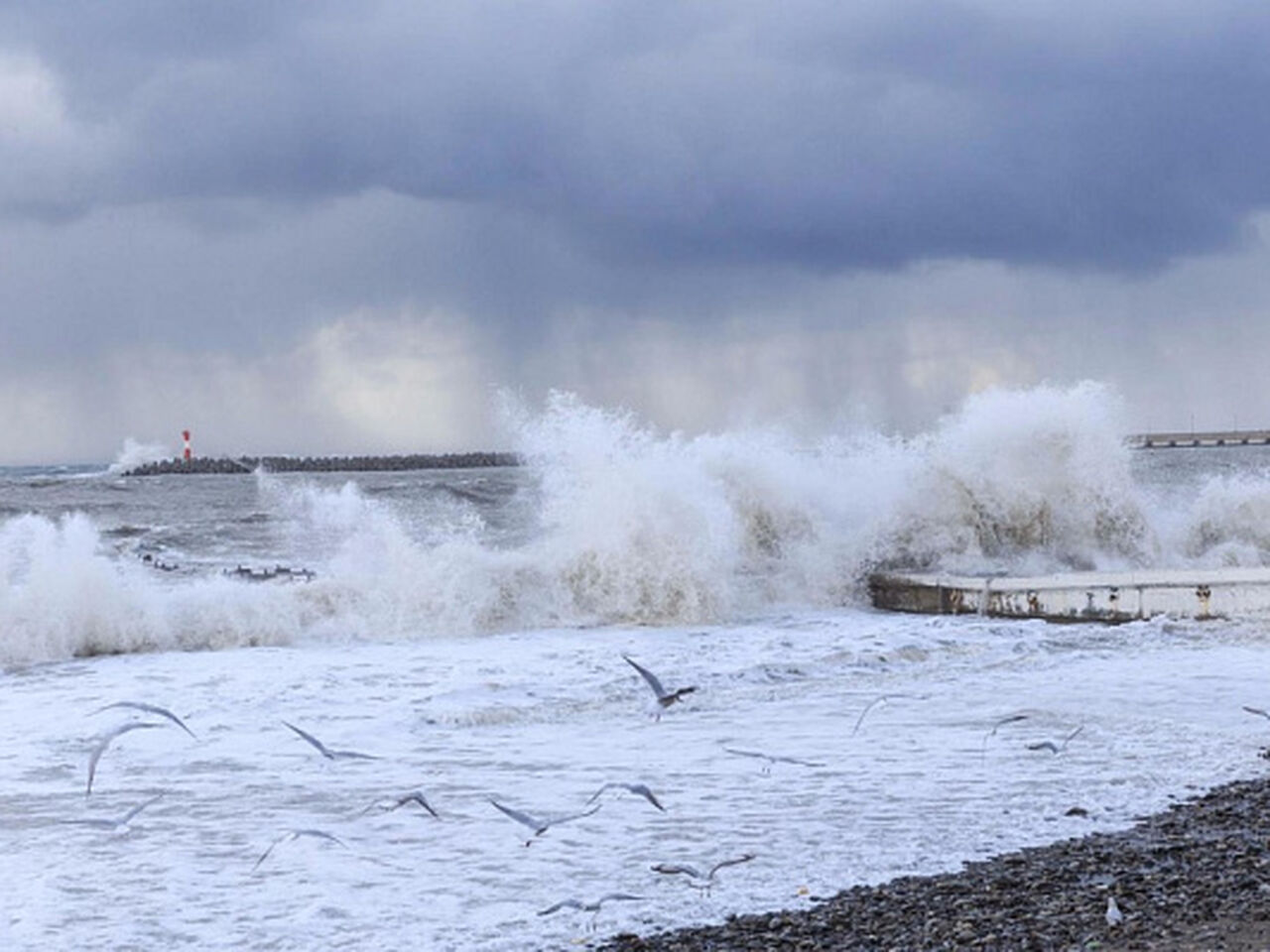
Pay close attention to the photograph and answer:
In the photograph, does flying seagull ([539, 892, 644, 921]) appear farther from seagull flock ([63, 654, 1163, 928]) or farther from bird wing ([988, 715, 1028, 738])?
bird wing ([988, 715, 1028, 738])

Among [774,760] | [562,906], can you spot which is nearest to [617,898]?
[562,906]

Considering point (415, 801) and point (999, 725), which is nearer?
point (415, 801)

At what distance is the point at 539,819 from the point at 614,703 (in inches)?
137

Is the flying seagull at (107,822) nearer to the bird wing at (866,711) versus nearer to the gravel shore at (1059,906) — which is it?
the gravel shore at (1059,906)

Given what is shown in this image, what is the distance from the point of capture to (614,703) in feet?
32.9

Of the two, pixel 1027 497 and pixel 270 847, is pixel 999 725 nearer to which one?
pixel 270 847

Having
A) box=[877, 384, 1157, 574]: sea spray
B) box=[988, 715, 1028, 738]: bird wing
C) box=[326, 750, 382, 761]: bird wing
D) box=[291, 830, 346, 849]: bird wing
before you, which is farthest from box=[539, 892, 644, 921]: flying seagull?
box=[877, 384, 1157, 574]: sea spray

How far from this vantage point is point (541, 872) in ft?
18.9

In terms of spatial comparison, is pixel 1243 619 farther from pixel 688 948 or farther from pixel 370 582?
pixel 688 948

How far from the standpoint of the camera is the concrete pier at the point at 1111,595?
1370cm

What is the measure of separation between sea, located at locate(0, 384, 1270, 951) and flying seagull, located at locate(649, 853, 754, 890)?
22mm

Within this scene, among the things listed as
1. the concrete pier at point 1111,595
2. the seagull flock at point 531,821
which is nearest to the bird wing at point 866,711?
the seagull flock at point 531,821

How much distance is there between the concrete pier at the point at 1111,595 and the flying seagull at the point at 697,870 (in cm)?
908

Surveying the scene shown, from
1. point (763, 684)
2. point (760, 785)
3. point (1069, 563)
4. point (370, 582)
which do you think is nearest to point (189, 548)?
point (370, 582)
